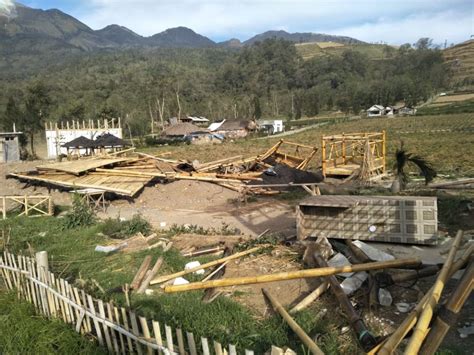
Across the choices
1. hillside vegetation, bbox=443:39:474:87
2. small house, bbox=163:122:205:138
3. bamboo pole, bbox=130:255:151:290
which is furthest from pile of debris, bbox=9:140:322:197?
hillside vegetation, bbox=443:39:474:87

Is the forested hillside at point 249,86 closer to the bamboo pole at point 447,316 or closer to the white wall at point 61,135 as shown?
the white wall at point 61,135

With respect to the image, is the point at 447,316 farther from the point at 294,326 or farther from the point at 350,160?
the point at 350,160

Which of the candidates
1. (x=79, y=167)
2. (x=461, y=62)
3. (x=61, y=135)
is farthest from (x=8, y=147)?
(x=461, y=62)

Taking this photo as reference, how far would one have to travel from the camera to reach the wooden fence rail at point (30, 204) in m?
13.2

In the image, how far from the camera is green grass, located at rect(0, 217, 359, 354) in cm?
462

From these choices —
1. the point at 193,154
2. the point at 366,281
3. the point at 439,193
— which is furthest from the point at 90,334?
the point at 193,154

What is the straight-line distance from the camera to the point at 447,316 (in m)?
3.81

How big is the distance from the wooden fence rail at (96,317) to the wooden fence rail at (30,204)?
7187 millimetres

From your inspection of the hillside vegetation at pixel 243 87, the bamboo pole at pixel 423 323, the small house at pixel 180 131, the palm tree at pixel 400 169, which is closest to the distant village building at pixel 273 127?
the small house at pixel 180 131

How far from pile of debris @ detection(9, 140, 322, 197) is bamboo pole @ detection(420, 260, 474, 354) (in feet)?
35.2

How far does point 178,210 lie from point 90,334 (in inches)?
371

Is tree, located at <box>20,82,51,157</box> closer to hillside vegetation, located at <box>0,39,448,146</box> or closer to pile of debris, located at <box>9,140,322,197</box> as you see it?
hillside vegetation, located at <box>0,39,448,146</box>

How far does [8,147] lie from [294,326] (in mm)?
29395

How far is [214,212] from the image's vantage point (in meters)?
13.4
